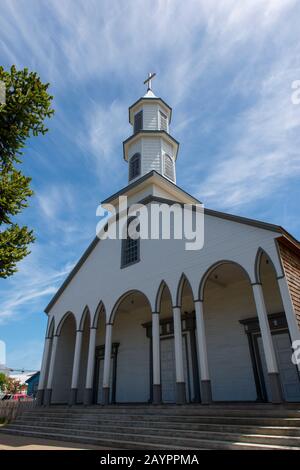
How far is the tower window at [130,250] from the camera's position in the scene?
44.6 ft

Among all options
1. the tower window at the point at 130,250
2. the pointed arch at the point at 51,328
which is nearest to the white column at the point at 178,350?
the tower window at the point at 130,250

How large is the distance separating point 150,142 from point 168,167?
192 centimetres

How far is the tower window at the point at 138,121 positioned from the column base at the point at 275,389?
1597cm

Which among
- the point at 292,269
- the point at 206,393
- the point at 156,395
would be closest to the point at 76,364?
the point at 156,395

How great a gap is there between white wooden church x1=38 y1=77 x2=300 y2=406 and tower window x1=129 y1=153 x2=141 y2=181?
0.25 feet

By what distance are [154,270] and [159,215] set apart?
2.47 meters

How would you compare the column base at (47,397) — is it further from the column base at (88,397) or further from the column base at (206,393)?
the column base at (206,393)

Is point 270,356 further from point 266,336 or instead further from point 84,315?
point 84,315

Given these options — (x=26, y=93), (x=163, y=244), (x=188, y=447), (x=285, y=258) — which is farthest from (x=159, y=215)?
(x=188, y=447)

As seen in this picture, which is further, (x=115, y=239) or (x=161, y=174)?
(x=161, y=174)

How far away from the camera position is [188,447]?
6.41 metres

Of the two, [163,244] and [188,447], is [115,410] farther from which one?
[163,244]

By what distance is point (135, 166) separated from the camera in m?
18.2

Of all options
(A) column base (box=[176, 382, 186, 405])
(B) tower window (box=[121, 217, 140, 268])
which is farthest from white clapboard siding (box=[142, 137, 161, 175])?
(A) column base (box=[176, 382, 186, 405])
